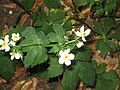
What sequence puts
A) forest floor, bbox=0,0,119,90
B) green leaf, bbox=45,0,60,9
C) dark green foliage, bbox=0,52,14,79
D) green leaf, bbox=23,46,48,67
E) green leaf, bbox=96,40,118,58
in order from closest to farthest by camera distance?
green leaf, bbox=23,46,48,67
dark green foliage, bbox=0,52,14,79
green leaf, bbox=96,40,118,58
green leaf, bbox=45,0,60,9
forest floor, bbox=0,0,119,90

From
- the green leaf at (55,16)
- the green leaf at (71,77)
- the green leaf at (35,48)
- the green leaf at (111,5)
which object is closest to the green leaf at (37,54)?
the green leaf at (35,48)

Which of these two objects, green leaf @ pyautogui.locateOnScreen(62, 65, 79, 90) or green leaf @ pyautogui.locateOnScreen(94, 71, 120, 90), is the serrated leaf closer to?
green leaf @ pyautogui.locateOnScreen(62, 65, 79, 90)

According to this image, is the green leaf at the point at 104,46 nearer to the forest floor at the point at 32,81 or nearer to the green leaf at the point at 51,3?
the forest floor at the point at 32,81

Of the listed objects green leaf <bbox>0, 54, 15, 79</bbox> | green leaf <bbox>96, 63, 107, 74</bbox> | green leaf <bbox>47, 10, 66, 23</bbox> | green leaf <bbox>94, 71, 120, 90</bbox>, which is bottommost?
green leaf <bbox>94, 71, 120, 90</bbox>

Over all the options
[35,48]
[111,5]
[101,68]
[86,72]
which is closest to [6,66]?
[35,48]

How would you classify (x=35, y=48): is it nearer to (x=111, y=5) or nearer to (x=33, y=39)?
(x=33, y=39)

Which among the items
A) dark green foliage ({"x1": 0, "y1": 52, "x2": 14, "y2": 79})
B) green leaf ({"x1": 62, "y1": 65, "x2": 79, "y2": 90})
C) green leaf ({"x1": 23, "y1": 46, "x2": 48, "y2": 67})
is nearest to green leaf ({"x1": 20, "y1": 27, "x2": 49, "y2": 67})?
green leaf ({"x1": 23, "y1": 46, "x2": 48, "y2": 67})

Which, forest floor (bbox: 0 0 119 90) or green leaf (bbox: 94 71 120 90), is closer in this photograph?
green leaf (bbox: 94 71 120 90)

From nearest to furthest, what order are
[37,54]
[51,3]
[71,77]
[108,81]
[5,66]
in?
[37,54], [71,77], [5,66], [108,81], [51,3]

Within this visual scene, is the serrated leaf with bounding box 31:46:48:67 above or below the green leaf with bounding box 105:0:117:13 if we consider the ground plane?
below

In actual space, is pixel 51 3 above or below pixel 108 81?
above

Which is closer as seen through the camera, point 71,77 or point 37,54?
point 37,54
